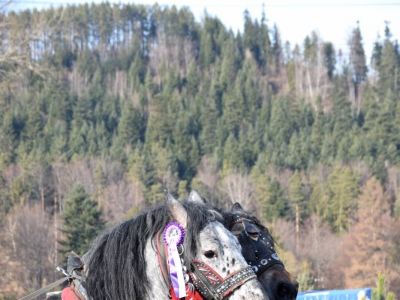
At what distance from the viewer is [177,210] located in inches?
211

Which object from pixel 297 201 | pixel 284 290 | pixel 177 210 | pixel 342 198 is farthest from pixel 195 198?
pixel 342 198

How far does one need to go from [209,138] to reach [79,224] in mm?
69654

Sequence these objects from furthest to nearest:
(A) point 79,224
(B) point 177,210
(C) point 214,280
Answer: (A) point 79,224 → (B) point 177,210 → (C) point 214,280

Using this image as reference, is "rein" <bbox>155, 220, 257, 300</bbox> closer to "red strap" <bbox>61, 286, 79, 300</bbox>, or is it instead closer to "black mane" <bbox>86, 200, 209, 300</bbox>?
"black mane" <bbox>86, 200, 209, 300</bbox>

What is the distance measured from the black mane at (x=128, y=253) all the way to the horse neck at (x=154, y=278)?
0.03 m

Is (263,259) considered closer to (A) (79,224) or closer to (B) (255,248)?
(B) (255,248)

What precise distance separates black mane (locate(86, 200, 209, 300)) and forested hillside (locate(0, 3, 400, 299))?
19957 mm

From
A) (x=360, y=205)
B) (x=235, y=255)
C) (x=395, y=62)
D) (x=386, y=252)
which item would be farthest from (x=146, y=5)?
(x=235, y=255)

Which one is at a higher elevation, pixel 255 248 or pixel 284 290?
pixel 255 248

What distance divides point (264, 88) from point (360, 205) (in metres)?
59.1

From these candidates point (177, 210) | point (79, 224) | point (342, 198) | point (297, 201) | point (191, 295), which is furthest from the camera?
point (297, 201)

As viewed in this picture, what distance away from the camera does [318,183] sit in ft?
304

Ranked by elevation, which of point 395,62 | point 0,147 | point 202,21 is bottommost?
point 0,147

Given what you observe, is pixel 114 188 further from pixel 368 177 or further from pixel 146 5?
pixel 146 5
